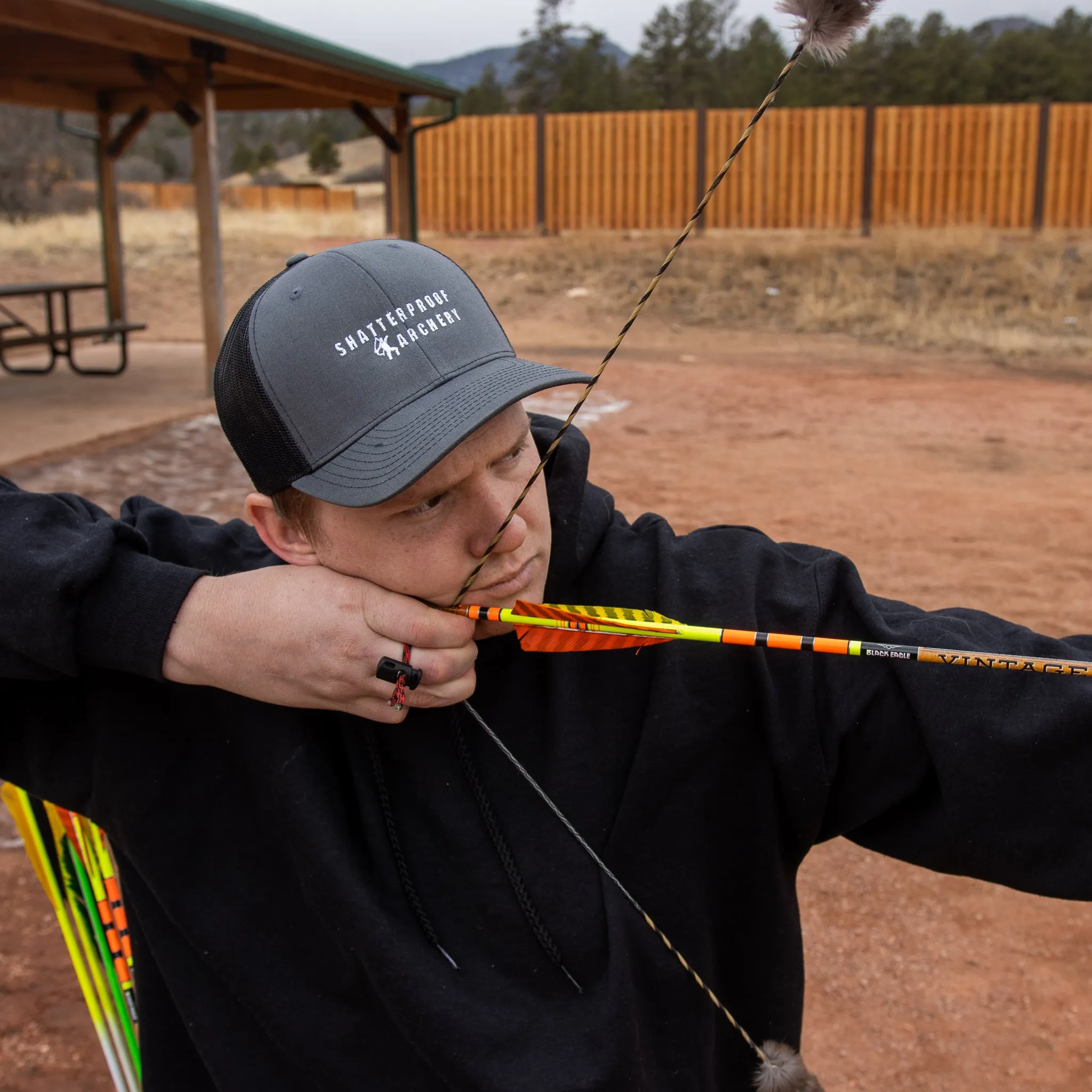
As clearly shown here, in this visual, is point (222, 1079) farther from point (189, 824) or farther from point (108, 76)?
point (108, 76)

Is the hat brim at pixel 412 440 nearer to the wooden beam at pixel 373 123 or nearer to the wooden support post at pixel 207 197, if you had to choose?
the wooden support post at pixel 207 197

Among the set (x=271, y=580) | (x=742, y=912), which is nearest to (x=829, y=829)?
(x=742, y=912)

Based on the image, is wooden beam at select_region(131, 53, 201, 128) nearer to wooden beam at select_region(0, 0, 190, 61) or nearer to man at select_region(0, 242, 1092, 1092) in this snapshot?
wooden beam at select_region(0, 0, 190, 61)

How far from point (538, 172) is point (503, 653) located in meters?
20.1

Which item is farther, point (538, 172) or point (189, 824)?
point (538, 172)

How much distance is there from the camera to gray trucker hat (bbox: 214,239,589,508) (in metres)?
1.12

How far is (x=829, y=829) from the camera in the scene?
128 cm

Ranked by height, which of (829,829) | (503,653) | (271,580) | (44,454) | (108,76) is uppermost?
(108,76)

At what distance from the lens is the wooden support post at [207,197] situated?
28.3ft

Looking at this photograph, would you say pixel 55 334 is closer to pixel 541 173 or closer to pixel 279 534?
pixel 279 534

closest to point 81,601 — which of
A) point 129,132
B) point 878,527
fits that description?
point 878,527

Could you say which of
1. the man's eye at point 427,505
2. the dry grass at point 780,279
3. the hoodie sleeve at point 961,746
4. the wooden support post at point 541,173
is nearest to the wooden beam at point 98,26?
the dry grass at point 780,279

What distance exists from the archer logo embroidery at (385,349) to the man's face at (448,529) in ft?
0.37

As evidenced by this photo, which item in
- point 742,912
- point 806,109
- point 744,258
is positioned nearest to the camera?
point 742,912
